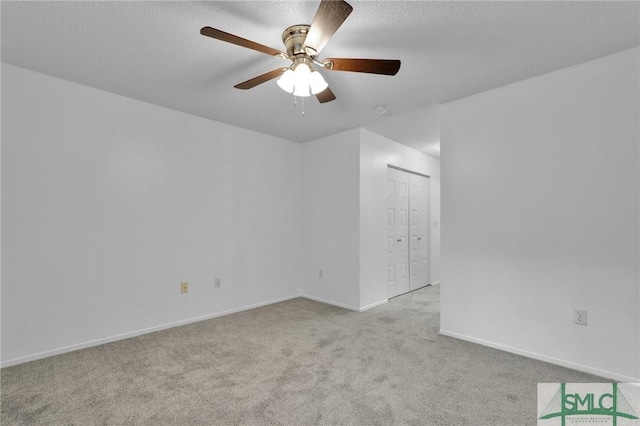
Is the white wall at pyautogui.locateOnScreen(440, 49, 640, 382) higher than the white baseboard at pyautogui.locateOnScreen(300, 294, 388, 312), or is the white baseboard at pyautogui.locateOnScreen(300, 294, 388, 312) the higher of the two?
the white wall at pyautogui.locateOnScreen(440, 49, 640, 382)

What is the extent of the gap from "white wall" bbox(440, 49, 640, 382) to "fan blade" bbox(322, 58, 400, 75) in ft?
5.18

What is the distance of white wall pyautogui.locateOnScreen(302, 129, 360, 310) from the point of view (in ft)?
13.4

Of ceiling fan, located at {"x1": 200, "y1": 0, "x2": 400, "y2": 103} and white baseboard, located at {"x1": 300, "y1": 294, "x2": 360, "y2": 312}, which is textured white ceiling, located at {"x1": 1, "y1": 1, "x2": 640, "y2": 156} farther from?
white baseboard, located at {"x1": 300, "y1": 294, "x2": 360, "y2": 312}

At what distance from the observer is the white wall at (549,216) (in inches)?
88.9

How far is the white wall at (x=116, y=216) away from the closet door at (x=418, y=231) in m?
2.39

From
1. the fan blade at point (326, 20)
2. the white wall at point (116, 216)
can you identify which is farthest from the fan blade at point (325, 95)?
the white wall at point (116, 216)

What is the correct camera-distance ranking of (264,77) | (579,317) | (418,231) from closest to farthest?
(264,77) → (579,317) → (418,231)

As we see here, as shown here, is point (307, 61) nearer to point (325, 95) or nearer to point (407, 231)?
point (325, 95)

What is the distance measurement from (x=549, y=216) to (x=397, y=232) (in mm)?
2343

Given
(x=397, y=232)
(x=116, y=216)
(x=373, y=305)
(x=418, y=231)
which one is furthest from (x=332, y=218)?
(x=116, y=216)

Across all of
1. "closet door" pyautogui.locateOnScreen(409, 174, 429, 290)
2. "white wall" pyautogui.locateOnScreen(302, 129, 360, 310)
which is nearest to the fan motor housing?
"white wall" pyautogui.locateOnScreen(302, 129, 360, 310)

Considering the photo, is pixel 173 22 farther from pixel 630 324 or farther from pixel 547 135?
pixel 630 324

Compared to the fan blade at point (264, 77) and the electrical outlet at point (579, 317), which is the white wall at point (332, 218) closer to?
the fan blade at point (264, 77)

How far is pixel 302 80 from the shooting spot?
6.43 ft
